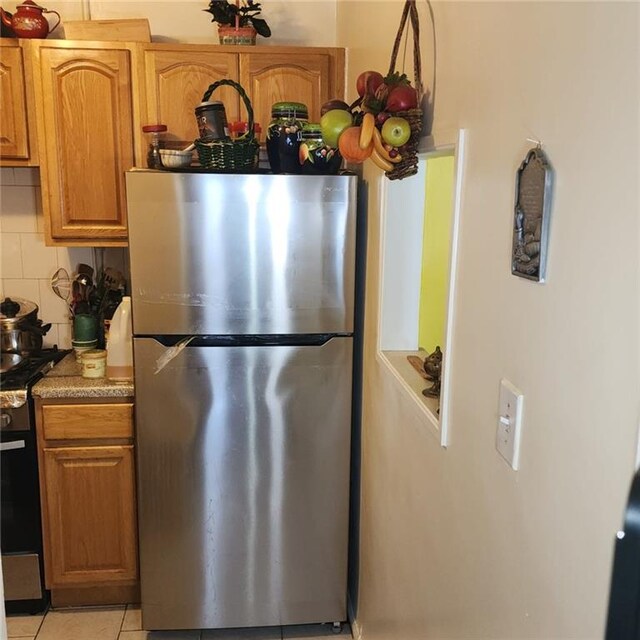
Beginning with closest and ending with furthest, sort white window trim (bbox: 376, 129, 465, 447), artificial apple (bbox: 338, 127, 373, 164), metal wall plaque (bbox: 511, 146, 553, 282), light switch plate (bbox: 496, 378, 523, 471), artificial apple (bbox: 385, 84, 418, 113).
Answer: metal wall plaque (bbox: 511, 146, 553, 282) → light switch plate (bbox: 496, 378, 523, 471) → artificial apple (bbox: 385, 84, 418, 113) → artificial apple (bbox: 338, 127, 373, 164) → white window trim (bbox: 376, 129, 465, 447)

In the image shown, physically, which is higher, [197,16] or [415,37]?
[197,16]

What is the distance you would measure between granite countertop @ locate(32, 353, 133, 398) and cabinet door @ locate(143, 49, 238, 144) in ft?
3.01

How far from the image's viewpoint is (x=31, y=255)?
2.79 metres

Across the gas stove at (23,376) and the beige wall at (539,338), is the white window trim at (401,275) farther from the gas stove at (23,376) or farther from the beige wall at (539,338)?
the gas stove at (23,376)

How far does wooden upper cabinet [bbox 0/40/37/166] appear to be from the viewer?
234 cm

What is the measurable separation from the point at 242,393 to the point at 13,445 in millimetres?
848

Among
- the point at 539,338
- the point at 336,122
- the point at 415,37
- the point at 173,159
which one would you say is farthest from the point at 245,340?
the point at 539,338

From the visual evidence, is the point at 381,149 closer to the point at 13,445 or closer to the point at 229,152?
the point at 229,152

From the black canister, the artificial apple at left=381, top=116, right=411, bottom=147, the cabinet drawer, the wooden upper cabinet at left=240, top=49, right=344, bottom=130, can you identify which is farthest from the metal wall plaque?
the cabinet drawer

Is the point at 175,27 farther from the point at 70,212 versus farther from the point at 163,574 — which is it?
the point at 163,574

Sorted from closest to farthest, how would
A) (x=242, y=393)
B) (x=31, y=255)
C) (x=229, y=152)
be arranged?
(x=229, y=152) → (x=242, y=393) → (x=31, y=255)

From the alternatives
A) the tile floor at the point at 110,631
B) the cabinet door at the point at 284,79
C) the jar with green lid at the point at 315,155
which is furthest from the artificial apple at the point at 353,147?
the tile floor at the point at 110,631

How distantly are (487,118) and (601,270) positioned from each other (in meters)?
0.45

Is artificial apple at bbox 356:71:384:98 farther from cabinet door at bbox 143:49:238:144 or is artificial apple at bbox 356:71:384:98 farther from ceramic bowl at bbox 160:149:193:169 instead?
cabinet door at bbox 143:49:238:144
